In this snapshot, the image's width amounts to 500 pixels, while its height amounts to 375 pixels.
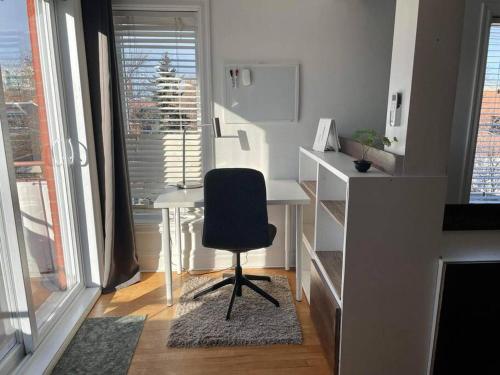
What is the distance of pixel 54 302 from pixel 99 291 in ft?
1.29

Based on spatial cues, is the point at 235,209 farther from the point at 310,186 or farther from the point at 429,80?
the point at 429,80

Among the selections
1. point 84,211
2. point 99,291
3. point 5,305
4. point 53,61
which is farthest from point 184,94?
point 5,305

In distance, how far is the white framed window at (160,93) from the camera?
2865 millimetres

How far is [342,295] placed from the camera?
5.60 feet

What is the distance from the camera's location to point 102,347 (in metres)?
2.12

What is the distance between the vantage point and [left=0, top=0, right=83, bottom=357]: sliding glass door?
185 cm

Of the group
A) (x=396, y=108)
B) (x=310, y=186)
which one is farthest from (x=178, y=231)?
(x=396, y=108)

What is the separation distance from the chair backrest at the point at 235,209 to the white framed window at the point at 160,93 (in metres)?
0.91

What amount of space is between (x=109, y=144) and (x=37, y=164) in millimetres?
499

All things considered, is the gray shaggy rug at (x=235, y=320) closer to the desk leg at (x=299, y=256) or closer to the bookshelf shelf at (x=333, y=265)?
the desk leg at (x=299, y=256)

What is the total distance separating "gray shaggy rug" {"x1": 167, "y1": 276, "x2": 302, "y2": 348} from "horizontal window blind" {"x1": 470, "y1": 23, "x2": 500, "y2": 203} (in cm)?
199

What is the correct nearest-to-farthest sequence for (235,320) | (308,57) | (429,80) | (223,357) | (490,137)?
(429,80), (223,357), (235,320), (308,57), (490,137)

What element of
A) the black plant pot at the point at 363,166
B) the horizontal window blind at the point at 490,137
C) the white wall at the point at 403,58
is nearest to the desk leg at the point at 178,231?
the black plant pot at the point at 363,166

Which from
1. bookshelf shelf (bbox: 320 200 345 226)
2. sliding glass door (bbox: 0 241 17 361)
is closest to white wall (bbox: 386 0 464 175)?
bookshelf shelf (bbox: 320 200 345 226)
